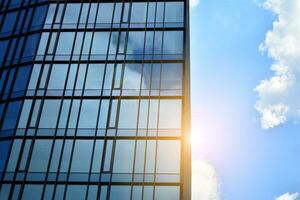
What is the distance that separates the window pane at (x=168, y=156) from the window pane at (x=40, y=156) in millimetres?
8742

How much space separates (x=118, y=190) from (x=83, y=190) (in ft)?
8.58

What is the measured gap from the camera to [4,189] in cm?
2761

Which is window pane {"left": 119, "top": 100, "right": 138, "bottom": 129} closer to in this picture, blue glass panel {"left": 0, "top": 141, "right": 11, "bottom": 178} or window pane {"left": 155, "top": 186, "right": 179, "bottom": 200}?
window pane {"left": 155, "top": 186, "right": 179, "bottom": 200}

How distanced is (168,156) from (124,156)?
3.43 meters

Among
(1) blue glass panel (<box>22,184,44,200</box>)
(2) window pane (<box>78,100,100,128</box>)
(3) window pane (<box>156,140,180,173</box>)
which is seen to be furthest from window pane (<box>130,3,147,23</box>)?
(1) blue glass panel (<box>22,184,44,200</box>)

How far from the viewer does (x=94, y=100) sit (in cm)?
3106

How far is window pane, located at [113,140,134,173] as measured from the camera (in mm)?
27886

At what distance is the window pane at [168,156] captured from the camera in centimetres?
2780

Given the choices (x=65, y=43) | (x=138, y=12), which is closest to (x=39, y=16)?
(x=65, y=43)

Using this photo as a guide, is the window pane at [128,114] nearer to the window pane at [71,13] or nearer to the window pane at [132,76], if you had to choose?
the window pane at [132,76]

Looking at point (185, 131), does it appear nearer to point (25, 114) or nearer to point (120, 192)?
point (120, 192)

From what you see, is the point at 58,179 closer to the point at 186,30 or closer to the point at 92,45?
the point at 92,45

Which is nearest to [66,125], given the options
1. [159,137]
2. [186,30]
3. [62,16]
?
[159,137]

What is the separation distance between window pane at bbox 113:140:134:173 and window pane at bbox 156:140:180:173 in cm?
213
